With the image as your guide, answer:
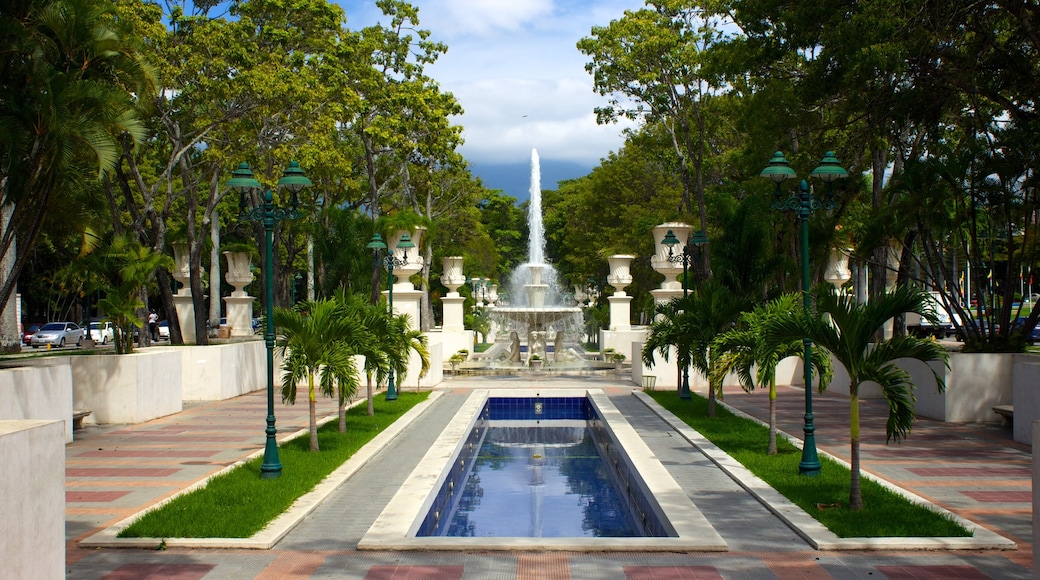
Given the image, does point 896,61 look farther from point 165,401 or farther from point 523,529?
point 165,401

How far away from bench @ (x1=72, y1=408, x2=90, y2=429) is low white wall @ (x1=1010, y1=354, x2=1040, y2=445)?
52.6 feet

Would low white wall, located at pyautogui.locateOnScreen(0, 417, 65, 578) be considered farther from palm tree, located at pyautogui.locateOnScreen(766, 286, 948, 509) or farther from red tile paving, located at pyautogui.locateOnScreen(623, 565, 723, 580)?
palm tree, located at pyautogui.locateOnScreen(766, 286, 948, 509)

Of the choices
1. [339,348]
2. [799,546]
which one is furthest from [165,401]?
[799,546]

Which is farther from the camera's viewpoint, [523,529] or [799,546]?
[523,529]

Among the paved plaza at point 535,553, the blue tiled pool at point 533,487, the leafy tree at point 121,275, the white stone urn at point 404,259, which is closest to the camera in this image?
the paved plaza at point 535,553

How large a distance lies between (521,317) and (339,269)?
9575mm

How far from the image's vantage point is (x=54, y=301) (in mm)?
56844

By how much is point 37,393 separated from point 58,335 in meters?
34.5

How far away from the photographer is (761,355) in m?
12.7

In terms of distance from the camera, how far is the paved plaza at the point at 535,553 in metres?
8.10

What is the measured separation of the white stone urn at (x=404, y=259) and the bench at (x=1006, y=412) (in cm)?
1793

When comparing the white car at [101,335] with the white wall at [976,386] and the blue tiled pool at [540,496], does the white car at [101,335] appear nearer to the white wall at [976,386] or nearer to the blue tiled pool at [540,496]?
the blue tiled pool at [540,496]

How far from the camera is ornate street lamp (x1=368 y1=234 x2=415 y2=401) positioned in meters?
22.6

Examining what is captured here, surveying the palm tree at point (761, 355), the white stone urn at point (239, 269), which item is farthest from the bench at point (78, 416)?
the white stone urn at point (239, 269)
